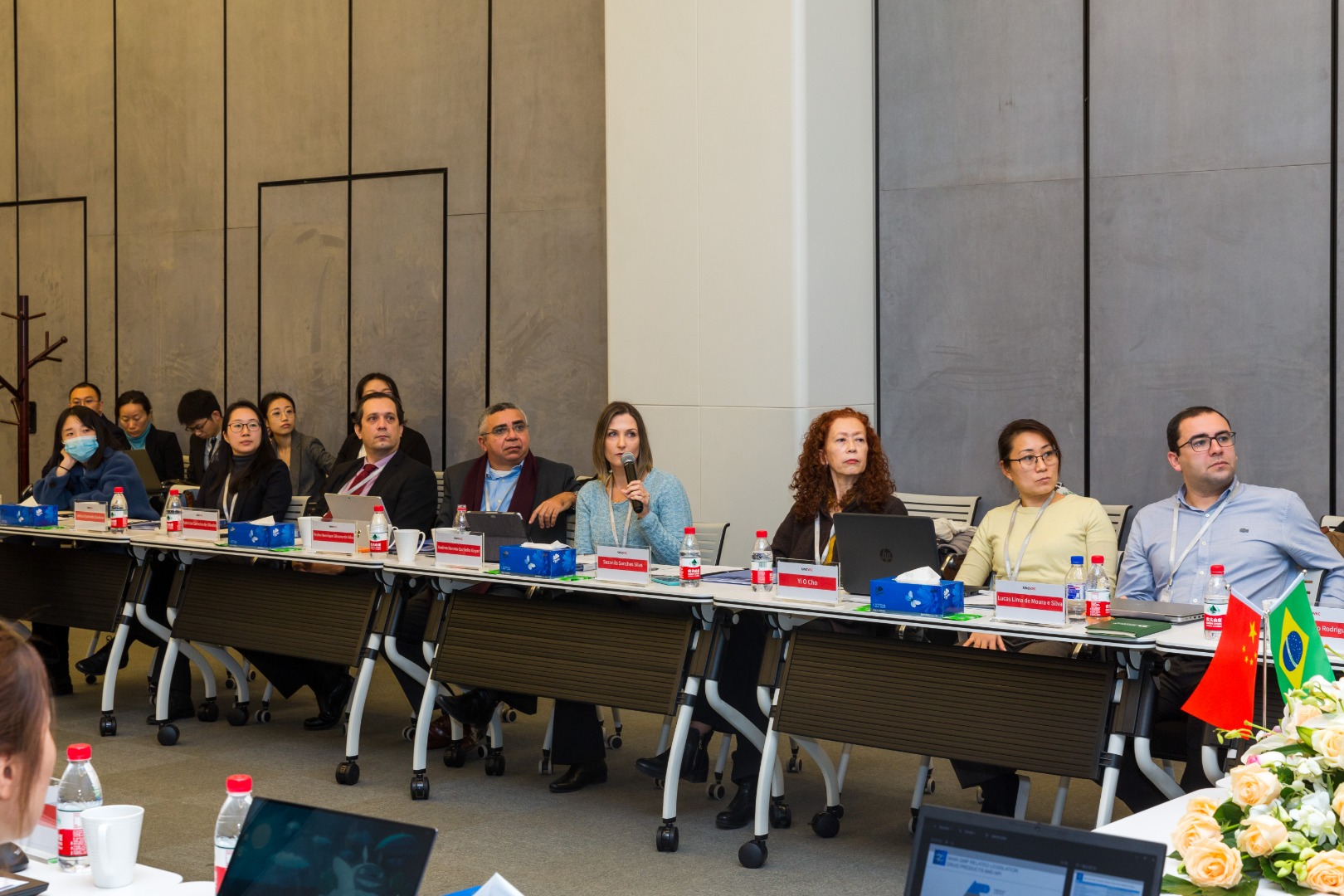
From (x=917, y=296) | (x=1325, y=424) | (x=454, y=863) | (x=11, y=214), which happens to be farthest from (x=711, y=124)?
(x=11, y=214)

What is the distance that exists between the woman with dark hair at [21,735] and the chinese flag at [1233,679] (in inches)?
62.0

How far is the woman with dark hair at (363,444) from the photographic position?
6.88 metres

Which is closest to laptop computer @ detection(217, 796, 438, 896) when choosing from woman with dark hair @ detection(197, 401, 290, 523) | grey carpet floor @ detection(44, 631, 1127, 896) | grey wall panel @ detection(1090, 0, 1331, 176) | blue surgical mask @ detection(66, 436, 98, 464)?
grey carpet floor @ detection(44, 631, 1127, 896)

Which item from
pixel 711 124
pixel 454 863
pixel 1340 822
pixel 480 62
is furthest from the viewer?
pixel 480 62

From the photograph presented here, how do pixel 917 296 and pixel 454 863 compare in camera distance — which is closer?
pixel 454 863

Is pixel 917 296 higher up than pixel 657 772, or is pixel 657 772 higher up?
pixel 917 296

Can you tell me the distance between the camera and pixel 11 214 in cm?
976

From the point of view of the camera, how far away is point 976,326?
6.43m

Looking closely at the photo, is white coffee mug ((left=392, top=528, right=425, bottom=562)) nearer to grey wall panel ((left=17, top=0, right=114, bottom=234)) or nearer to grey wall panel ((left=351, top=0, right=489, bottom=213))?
grey wall panel ((left=351, top=0, right=489, bottom=213))

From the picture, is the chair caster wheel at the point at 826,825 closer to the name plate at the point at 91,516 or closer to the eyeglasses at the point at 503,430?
the eyeglasses at the point at 503,430

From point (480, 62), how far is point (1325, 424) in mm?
4651

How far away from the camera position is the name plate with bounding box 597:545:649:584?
4.32 metres

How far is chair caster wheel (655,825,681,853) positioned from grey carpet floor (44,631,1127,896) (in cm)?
3

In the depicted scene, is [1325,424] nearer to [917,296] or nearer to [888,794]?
[917,296]
